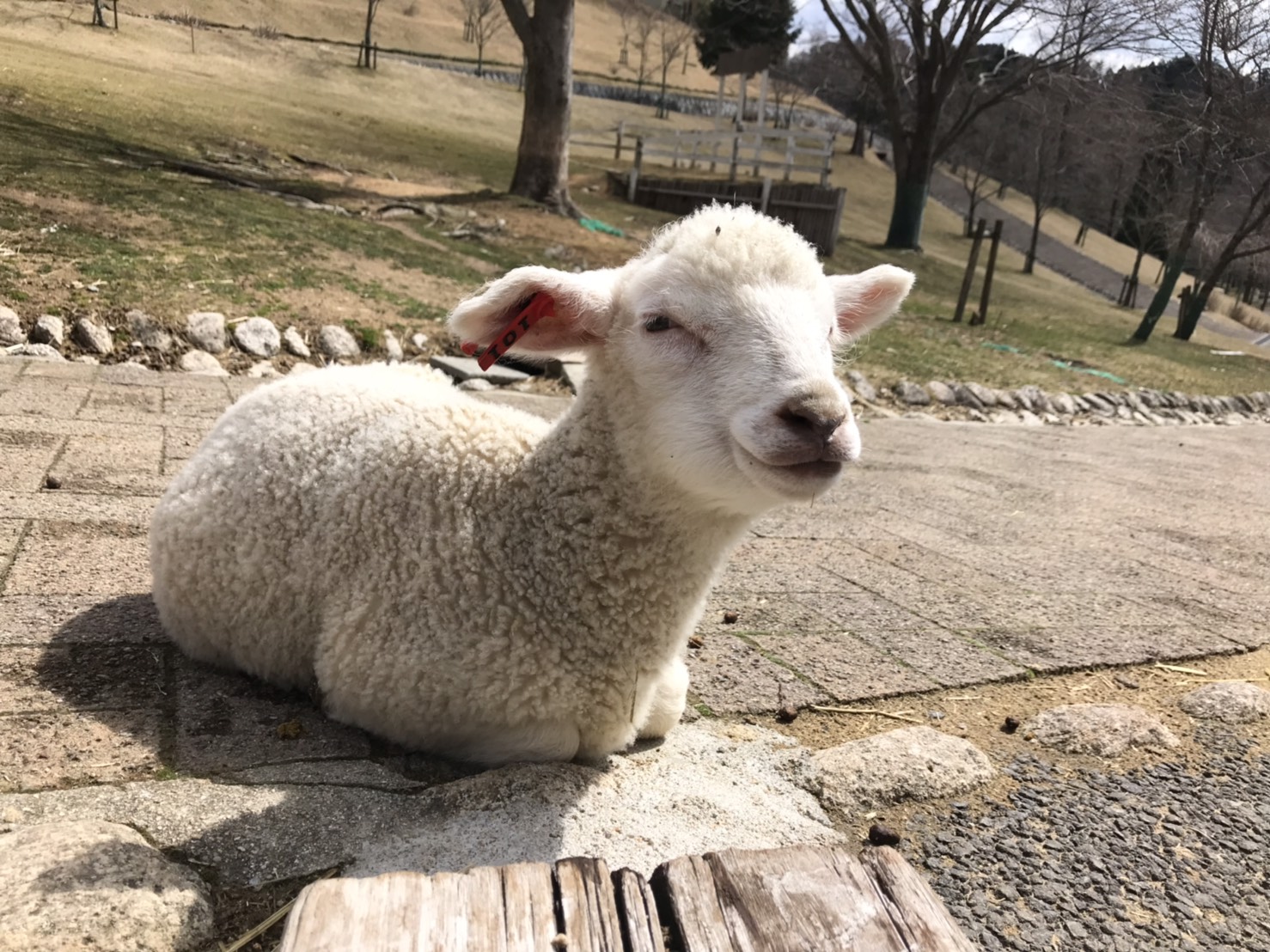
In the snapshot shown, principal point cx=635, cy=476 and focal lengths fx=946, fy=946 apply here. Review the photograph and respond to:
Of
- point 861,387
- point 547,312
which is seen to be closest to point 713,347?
point 547,312

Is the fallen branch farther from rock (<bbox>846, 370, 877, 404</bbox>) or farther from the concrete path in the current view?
rock (<bbox>846, 370, 877, 404</bbox>)

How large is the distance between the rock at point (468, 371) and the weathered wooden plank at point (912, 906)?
6433 millimetres

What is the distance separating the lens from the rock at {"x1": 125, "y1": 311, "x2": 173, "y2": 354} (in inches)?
267

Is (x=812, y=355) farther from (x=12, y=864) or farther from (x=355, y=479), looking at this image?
(x=12, y=864)

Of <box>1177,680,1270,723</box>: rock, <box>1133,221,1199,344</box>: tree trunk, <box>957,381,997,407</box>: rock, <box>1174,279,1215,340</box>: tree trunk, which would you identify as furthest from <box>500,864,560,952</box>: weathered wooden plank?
<box>1174,279,1215,340</box>: tree trunk

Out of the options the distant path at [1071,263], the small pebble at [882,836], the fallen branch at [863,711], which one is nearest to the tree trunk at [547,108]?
the fallen branch at [863,711]

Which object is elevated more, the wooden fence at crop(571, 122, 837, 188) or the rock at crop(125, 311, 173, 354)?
the wooden fence at crop(571, 122, 837, 188)

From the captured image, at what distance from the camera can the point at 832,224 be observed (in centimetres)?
2242

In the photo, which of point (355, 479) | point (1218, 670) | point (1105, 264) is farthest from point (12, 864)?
point (1105, 264)

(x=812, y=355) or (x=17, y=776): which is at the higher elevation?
(x=812, y=355)

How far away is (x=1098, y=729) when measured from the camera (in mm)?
2748

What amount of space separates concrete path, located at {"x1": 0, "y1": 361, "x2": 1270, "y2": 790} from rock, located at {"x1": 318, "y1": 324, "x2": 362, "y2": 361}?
106 centimetres

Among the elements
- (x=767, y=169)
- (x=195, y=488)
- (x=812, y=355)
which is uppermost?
(x=767, y=169)

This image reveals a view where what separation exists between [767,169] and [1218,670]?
98.9ft
